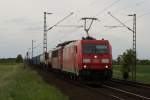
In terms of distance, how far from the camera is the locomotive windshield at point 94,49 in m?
33.9

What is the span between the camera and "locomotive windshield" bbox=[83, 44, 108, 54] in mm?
33875

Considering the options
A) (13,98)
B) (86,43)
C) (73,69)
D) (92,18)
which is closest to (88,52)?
(86,43)

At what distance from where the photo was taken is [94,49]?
112 feet

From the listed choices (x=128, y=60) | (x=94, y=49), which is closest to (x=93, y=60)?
(x=94, y=49)

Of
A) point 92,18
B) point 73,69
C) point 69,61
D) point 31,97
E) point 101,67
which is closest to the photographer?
point 31,97

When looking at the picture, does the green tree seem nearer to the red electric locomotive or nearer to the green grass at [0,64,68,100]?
the red electric locomotive

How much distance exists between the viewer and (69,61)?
1578 inches

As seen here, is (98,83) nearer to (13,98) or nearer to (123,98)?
(123,98)

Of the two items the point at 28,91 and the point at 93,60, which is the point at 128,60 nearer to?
the point at 93,60

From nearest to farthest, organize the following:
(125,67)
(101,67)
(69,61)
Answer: (101,67), (69,61), (125,67)

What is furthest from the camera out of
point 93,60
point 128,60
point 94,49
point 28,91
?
point 128,60

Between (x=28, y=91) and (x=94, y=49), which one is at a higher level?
(x=94, y=49)

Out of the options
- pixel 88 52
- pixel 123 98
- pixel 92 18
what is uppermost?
pixel 92 18

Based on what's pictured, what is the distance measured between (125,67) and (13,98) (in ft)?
106
